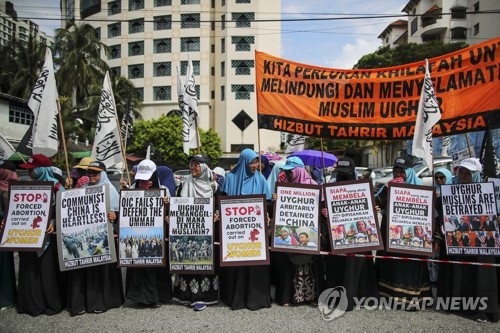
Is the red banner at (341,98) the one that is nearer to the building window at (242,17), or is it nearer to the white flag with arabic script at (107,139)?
the white flag with arabic script at (107,139)

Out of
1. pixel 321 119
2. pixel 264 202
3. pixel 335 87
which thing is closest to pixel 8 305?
pixel 264 202

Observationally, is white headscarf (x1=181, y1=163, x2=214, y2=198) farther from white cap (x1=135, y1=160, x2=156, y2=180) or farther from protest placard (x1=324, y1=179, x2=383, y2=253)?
protest placard (x1=324, y1=179, x2=383, y2=253)

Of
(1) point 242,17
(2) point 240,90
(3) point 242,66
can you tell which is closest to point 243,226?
(2) point 240,90

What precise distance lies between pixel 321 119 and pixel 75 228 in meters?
3.64

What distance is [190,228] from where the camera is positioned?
4.93m

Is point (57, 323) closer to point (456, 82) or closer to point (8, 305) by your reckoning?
point (8, 305)

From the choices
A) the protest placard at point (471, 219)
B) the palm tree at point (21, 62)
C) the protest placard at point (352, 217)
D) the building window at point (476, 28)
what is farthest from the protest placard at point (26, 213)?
the building window at point (476, 28)

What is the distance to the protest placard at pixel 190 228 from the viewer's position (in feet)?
16.1

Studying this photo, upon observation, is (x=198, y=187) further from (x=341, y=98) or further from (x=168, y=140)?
(x=168, y=140)

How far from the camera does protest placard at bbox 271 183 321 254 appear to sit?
16.0 ft

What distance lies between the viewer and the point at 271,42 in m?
48.8

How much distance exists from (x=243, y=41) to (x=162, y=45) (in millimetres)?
10145

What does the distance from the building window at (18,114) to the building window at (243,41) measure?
26265 mm

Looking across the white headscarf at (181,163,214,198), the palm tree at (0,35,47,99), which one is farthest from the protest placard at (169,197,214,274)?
the palm tree at (0,35,47,99)
